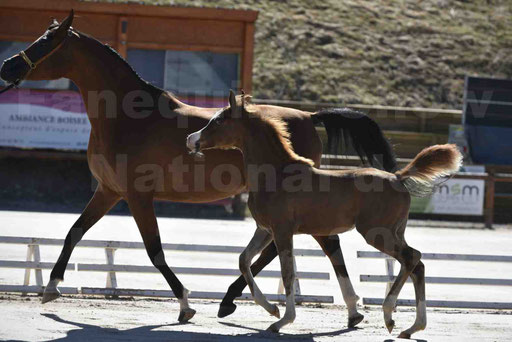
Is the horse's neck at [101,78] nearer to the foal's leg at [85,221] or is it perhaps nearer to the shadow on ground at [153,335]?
the foal's leg at [85,221]

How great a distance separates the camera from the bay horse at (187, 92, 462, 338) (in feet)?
23.7

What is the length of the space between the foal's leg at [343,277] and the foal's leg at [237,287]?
546 mm

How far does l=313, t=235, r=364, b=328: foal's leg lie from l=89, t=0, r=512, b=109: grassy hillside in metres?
18.8

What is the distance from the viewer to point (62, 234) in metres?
14.5

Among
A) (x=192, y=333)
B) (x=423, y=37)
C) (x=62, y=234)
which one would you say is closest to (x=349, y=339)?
(x=192, y=333)

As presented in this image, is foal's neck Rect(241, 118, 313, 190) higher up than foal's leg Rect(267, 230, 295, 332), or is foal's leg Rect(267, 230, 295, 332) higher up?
foal's neck Rect(241, 118, 313, 190)

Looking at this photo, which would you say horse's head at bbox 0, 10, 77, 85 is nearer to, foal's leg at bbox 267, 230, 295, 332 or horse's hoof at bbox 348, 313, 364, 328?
foal's leg at bbox 267, 230, 295, 332

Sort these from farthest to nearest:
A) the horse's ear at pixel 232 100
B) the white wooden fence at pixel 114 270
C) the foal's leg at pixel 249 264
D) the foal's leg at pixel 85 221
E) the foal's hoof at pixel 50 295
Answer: the white wooden fence at pixel 114 270
the foal's leg at pixel 85 221
the foal's hoof at pixel 50 295
the foal's leg at pixel 249 264
the horse's ear at pixel 232 100

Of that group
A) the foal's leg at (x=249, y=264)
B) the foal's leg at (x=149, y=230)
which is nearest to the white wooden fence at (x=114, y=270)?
the foal's leg at (x=149, y=230)

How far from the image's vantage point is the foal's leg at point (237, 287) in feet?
26.0

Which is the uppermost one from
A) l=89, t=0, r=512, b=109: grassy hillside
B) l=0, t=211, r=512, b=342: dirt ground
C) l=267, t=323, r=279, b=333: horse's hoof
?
l=89, t=0, r=512, b=109: grassy hillside

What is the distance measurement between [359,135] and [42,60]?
10.6 feet

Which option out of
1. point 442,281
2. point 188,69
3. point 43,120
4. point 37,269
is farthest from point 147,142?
point 43,120

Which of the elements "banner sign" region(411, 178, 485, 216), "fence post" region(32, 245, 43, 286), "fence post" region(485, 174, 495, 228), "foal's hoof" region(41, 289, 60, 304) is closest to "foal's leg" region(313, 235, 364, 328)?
"foal's hoof" region(41, 289, 60, 304)
